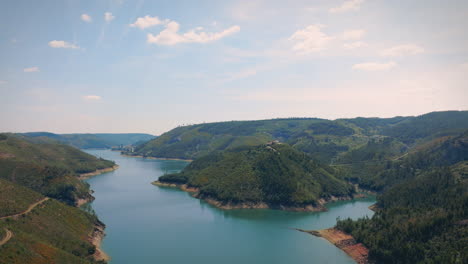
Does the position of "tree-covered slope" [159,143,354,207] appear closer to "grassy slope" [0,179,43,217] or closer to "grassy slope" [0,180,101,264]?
"grassy slope" [0,180,101,264]

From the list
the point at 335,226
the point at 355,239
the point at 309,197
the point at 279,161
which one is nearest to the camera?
the point at 355,239

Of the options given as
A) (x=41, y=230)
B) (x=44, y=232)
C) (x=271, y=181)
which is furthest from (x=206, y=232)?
(x=271, y=181)

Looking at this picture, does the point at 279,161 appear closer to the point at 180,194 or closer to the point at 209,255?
the point at 180,194

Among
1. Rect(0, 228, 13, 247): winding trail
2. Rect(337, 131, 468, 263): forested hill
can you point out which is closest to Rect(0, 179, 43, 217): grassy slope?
Rect(0, 228, 13, 247): winding trail

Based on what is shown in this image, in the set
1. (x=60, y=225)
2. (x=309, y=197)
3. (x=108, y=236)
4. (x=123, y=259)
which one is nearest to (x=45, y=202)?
(x=60, y=225)

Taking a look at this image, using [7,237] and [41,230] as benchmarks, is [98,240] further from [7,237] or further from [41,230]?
[7,237]

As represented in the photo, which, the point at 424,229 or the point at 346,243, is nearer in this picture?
the point at 424,229

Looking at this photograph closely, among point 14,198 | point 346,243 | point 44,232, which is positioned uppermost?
point 14,198
